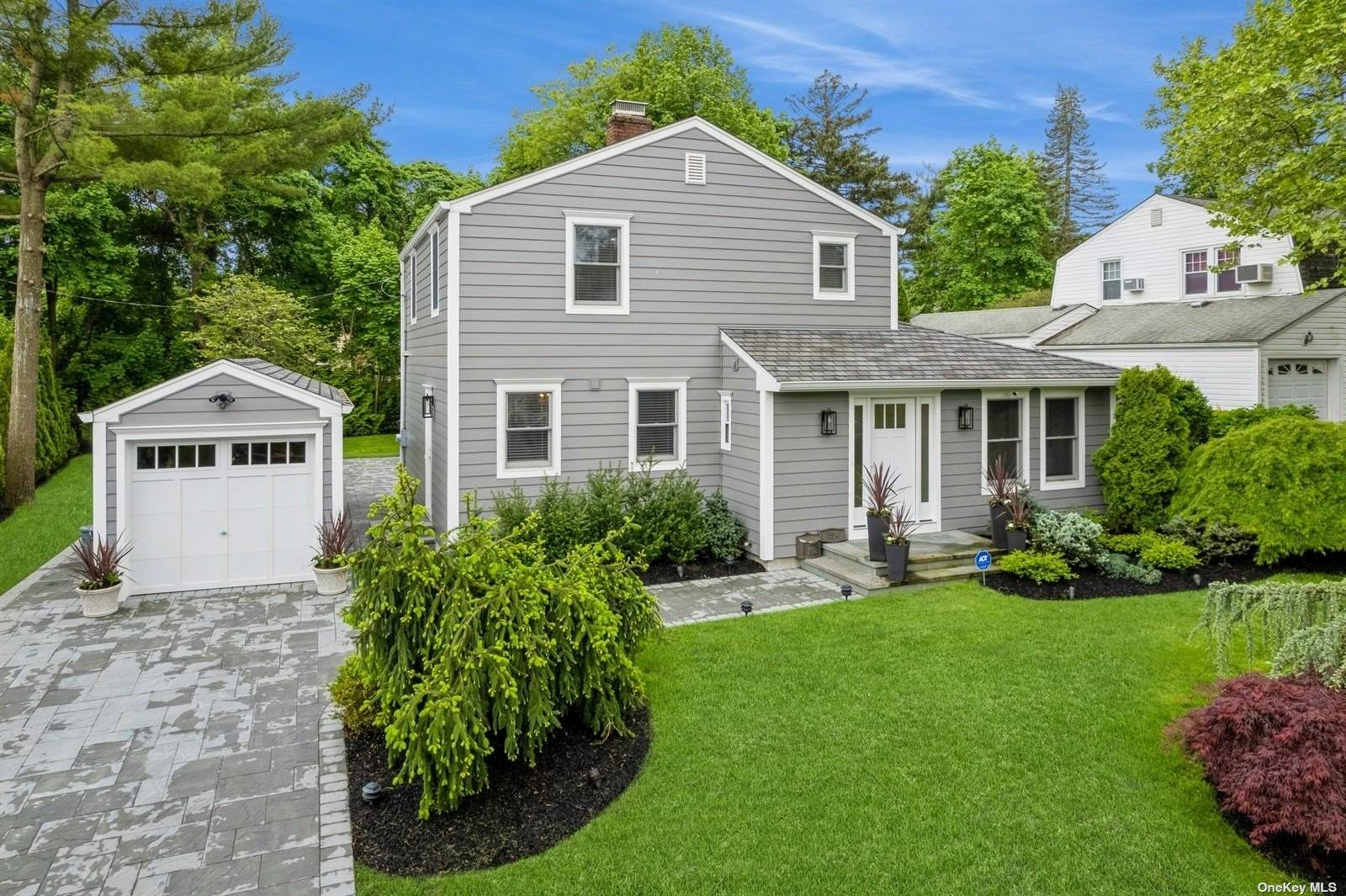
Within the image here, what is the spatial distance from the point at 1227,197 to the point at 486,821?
61.5 ft

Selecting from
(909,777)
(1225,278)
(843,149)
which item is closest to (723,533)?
(909,777)

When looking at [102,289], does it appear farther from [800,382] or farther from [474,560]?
[474,560]

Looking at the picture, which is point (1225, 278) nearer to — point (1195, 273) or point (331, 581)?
point (1195, 273)

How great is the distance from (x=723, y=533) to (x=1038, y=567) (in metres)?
4.29

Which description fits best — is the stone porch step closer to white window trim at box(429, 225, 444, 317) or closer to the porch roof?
the porch roof

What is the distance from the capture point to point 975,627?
874 cm

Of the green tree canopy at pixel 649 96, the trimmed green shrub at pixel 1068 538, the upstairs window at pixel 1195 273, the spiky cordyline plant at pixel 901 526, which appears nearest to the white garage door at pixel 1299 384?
the upstairs window at pixel 1195 273

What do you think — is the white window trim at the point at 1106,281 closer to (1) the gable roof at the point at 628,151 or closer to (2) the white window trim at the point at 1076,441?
(2) the white window trim at the point at 1076,441

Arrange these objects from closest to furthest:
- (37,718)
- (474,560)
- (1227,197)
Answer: (474,560), (37,718), (1227,197)

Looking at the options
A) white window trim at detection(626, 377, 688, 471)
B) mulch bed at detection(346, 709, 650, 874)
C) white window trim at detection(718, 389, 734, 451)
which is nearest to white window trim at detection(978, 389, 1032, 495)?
white window trim at detection(718, 389, 734, 451)

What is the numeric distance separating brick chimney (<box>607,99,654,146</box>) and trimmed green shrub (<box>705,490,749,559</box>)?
6602 mm

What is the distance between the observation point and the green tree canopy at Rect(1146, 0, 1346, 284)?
13.9m

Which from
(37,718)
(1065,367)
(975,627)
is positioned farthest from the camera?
(1065,367)

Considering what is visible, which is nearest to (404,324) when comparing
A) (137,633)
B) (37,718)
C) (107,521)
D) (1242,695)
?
(107,521)
